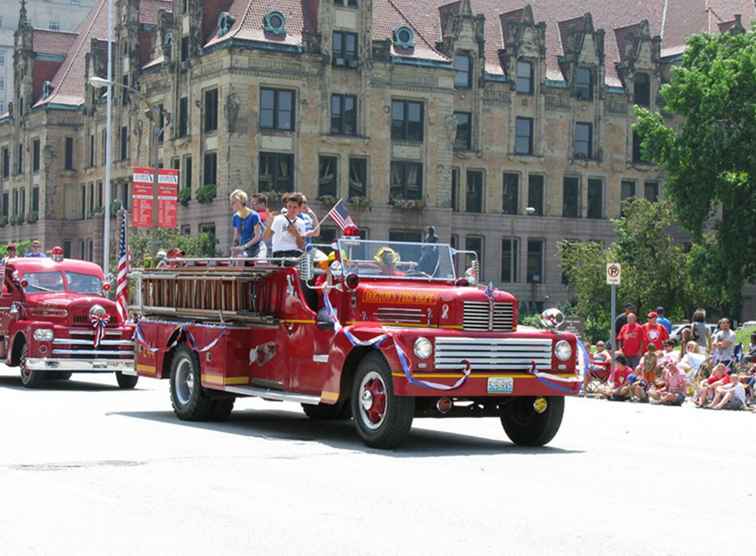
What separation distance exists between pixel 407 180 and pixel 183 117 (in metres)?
11.6

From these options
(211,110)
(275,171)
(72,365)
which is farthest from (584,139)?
(72,365)

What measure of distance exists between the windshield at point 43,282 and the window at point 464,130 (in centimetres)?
5297

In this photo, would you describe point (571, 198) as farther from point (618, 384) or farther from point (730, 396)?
point (730, 396)

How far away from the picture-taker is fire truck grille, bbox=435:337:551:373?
1545 centimetres

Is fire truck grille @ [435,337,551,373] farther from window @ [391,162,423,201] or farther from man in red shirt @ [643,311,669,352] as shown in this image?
window @ [391,162,423,201]

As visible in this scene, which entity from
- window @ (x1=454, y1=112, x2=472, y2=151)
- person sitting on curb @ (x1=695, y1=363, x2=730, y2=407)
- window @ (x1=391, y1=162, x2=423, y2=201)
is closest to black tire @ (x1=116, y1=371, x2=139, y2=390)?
person sitting on curb @ (x1=695, y1=363, x2=730, y2=407)

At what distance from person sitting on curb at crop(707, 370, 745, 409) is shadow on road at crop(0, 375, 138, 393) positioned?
1047 cm

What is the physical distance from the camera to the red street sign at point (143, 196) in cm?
4316

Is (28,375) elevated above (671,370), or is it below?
below

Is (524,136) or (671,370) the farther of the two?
(524,136)

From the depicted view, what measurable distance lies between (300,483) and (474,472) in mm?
1908

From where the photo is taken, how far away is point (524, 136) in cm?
8125

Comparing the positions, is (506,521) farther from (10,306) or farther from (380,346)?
(10,306)

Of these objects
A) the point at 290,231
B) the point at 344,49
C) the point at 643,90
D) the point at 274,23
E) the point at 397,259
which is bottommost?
the point at 397,259
